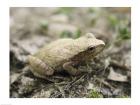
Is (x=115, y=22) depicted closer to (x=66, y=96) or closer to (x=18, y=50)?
(x=18, y=50)

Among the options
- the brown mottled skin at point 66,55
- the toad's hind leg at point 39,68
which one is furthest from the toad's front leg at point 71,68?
the toad's hind leg at point 39,68

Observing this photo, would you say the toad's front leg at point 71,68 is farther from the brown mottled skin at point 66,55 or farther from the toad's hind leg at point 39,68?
the toad's hind leg at point 39,68

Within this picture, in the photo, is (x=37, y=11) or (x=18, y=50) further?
(x=37, y=11)

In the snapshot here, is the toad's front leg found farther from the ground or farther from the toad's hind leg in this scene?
the toad's hind leg

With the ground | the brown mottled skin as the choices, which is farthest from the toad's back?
the ground

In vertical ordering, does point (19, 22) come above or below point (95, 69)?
above
